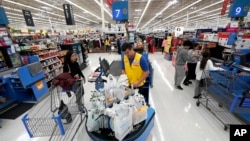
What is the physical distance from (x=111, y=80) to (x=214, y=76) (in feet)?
7.74

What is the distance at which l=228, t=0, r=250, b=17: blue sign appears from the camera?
5005mm

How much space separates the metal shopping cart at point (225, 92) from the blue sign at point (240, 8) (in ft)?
12.4

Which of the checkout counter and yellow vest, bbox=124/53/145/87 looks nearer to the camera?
the checkout counter

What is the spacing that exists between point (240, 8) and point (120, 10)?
4.61m

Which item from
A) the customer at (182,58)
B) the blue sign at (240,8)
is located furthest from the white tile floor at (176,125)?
the blue sign at (240,8)

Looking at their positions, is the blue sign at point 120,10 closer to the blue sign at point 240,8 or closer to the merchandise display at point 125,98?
the merchandise display at point 125,98

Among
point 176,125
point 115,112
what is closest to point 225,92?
point 176,125

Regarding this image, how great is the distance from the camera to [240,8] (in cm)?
509

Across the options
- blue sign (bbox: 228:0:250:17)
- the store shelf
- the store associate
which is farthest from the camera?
blue sign (bbox: 228:0:250:17)

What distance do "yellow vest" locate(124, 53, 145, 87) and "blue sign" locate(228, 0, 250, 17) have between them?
520cm

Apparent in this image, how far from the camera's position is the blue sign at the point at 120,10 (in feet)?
14.7

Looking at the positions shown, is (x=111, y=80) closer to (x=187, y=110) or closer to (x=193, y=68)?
(x=187, y=110)

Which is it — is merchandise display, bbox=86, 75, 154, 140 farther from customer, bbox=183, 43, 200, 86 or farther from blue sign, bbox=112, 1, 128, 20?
blue sign, bbox=112, 1, 128, 20

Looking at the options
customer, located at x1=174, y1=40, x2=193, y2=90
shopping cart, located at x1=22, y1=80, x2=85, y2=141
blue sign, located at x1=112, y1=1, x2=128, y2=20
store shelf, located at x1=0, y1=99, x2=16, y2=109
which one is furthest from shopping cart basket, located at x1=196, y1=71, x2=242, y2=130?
store shelf, located at x1=0, y1=99, x2=16, y2=109
